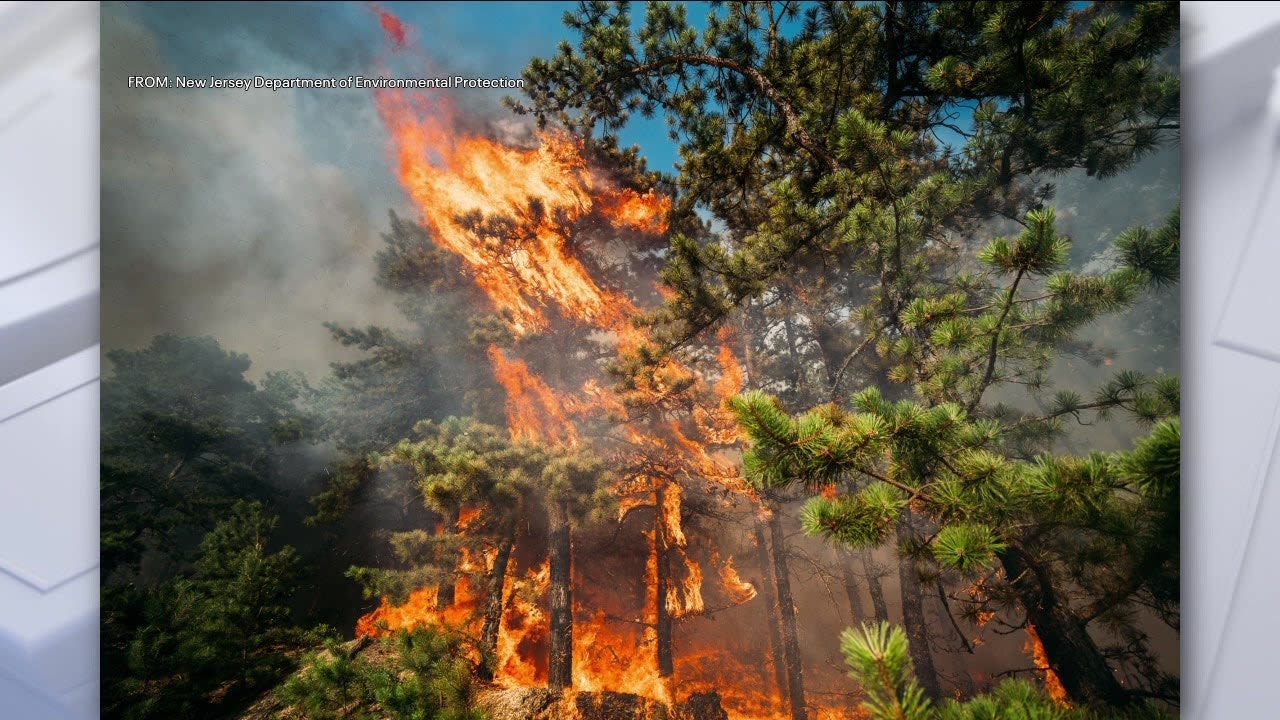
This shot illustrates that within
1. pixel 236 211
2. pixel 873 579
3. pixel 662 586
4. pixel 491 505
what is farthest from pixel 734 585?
pixel 236 211

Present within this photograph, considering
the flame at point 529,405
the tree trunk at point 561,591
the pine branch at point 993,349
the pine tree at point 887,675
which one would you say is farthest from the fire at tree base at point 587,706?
the pine branch at point 993,349

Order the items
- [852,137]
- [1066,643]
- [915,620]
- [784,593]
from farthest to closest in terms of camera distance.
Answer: [784,593] < [915,620] < [1066,643] < [852,137]

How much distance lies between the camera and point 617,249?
9.66 ft

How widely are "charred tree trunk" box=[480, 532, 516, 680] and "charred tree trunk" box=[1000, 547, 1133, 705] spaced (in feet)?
Result: 9.01

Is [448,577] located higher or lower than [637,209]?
lower

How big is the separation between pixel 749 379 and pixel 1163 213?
7.11ft

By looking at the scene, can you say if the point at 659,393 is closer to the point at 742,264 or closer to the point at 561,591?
the point at 742,264

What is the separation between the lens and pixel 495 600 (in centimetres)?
254

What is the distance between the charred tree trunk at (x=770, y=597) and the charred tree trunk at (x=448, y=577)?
2.03 m

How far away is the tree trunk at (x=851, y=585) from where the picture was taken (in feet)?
7.77

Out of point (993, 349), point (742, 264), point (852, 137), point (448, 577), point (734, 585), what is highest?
point (852, 137)

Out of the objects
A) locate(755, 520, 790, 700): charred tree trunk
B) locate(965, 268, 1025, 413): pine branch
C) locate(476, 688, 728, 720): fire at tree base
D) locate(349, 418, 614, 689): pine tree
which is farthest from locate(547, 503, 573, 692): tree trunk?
locate(965, 268, 1025, 413): pine branch

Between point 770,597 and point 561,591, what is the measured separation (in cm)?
139
